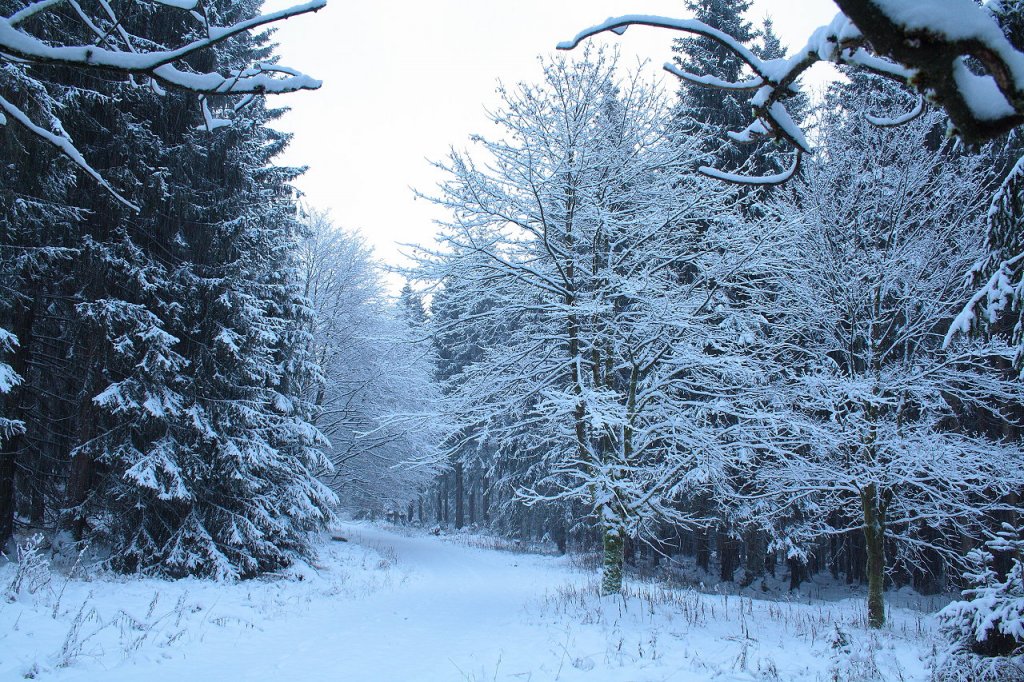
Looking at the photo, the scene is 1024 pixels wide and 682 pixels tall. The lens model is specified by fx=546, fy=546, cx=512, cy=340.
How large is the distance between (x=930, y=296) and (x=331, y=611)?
1109 centimetres

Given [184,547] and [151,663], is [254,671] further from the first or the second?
[184,547]

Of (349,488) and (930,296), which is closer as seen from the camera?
(930,296)

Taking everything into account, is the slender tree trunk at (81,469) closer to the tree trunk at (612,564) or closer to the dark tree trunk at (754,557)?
the tree trunk at (612,564)

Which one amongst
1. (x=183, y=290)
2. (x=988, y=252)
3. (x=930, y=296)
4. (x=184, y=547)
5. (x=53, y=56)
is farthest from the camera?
(x=183, y=290)

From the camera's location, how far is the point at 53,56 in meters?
1.78

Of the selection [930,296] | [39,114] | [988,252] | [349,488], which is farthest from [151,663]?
[349,488]

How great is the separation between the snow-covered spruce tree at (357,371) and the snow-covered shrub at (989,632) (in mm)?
15540

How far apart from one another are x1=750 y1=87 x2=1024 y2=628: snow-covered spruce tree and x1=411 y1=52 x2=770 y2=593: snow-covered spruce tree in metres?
1.41

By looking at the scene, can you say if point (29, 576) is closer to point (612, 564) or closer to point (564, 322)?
point (612, 564)

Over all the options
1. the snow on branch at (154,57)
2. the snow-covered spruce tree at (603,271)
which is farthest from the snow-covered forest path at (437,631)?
the snow on branch at (154,57)

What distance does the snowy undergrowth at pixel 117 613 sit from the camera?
5.26 meters

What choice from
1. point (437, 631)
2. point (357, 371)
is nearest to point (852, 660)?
point (437, 631)

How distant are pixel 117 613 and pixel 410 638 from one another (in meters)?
3.66

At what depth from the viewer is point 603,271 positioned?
878cm
